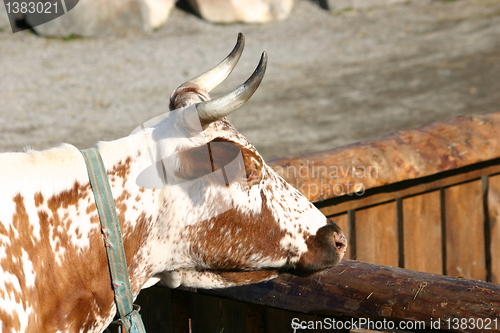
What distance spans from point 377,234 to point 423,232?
377 mm

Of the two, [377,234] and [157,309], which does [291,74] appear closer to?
[377,234]

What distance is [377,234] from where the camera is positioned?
4137 mm

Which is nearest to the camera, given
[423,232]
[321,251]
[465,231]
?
[321,251]

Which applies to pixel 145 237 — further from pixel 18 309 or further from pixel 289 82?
pixel 289 82

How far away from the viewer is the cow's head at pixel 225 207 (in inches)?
87.2

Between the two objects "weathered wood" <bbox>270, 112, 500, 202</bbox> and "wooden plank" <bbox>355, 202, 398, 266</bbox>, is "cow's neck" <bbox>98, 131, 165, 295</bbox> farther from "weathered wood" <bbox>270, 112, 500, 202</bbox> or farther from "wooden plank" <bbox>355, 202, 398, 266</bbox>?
"wooden plank" <bbox>355, 202, 398, 266</bbox>

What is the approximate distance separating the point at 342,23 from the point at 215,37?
9.02 ft

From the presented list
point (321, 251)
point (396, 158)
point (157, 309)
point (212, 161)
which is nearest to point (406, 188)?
point (396, 158)

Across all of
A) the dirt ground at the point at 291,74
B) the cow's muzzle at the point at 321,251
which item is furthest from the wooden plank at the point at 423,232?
the dirt ground at the point at 291,74

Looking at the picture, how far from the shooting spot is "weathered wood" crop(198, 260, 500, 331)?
2.32 metres

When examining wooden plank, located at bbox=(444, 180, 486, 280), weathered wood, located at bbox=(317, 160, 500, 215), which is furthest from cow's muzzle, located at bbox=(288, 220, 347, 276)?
wooden plank, located at bbox=(444, 180, 486, 280)

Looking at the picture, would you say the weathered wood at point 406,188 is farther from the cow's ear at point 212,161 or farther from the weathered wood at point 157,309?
the cow's ear at point 212,161

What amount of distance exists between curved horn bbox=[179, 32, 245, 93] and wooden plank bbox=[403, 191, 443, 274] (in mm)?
1998

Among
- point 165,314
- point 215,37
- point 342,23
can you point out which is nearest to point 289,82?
point 215,37
